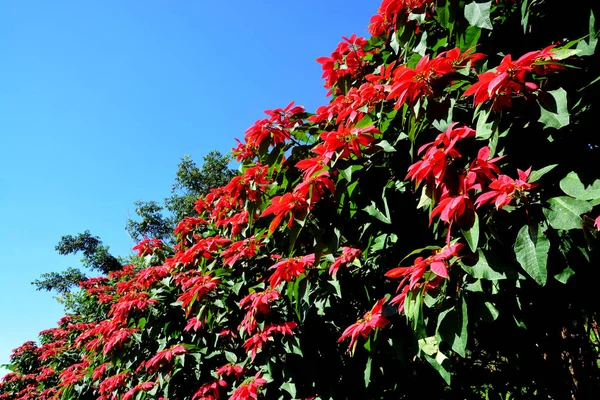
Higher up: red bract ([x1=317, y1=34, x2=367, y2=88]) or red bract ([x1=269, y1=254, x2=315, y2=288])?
red bract ([x1=317, y1=34, x2=367, y2=88])

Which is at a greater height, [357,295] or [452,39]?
[452,39]

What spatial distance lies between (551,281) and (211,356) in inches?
92.2

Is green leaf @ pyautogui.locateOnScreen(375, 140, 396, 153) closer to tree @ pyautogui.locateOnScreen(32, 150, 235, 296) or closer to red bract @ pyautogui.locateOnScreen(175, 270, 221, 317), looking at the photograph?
red bract @ pyautogui.locateOnScreen(175, 270, 221, 317)

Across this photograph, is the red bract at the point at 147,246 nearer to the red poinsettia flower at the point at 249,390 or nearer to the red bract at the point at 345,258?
the red poinsettia flower at the point at 249,390

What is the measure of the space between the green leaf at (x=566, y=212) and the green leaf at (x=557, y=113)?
204mm

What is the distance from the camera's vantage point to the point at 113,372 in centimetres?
404

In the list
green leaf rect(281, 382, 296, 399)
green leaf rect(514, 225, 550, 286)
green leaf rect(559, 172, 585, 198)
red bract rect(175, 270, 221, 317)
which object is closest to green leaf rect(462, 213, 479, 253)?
green leaf rect(514, 225, 550, 286)

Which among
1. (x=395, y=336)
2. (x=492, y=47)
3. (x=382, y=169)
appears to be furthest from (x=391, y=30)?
(x=395, y=336)

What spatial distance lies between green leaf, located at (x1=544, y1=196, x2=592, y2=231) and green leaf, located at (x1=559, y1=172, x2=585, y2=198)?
0.02 metres

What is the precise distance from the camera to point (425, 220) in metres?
1.67

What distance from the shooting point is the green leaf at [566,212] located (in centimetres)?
93

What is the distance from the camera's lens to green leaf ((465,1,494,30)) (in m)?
1.22

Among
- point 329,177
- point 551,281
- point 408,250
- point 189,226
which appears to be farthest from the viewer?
point 189,226

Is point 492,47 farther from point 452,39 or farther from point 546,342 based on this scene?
point 546,342
